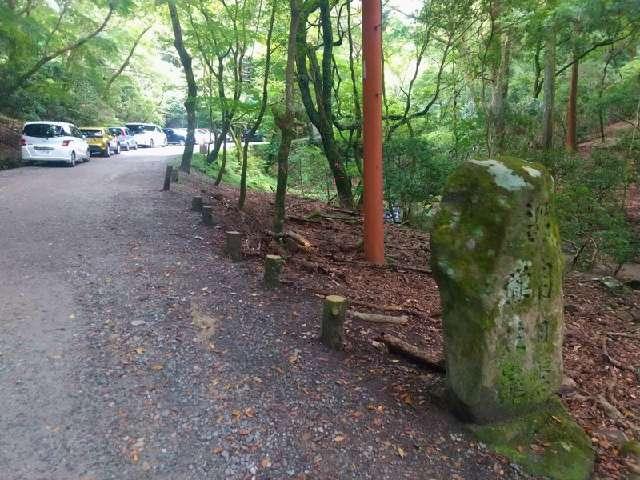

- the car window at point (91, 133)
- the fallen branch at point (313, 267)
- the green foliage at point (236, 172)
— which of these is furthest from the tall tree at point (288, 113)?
the car window at point (91, 133)

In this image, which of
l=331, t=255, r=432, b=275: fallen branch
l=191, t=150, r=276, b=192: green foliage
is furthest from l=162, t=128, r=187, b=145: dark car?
l=331, t=255, r=432, b=275: fallen branch

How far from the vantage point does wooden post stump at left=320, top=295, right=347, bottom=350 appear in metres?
4.48

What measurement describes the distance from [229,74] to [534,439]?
1842 cm

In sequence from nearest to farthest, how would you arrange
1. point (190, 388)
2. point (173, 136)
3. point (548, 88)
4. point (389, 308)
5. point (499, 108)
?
point (190, 388)
point (389, 308)
point (499, 108)
point (548, 88)
point (173, 136)

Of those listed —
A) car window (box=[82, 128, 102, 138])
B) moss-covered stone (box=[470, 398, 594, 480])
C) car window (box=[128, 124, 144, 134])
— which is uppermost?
car window (box=[128, 124, 144, 134])

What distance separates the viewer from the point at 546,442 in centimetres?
330

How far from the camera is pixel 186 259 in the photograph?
279 inches

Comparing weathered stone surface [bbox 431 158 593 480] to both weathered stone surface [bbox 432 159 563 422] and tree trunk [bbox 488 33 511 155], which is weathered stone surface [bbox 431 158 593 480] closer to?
weathered stone surface [bbox 432 159 563 422]

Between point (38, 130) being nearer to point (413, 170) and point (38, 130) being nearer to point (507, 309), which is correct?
point (413, 170)

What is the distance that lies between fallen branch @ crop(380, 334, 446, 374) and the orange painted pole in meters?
3.15

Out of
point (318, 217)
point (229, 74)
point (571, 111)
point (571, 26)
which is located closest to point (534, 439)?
point (318, 217)

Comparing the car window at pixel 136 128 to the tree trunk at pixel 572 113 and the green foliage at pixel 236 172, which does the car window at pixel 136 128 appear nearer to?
the green foliage at pixel 236 172

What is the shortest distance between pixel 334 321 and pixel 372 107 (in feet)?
12.9

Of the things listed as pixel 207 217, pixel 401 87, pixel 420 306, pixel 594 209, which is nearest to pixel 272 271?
pixel 420 306
